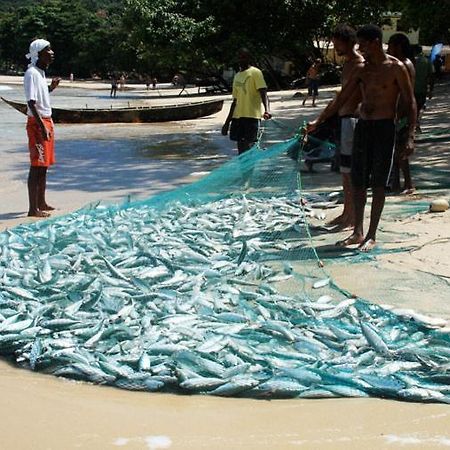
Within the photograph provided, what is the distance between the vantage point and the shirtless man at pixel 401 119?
8.16 meters

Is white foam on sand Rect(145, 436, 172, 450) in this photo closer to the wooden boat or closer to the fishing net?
the fishing net

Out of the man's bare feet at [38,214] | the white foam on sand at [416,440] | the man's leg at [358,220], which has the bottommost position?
the white foam on sand at [416,440]

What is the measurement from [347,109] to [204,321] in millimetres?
3200

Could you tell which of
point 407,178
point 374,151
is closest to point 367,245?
point 374,151

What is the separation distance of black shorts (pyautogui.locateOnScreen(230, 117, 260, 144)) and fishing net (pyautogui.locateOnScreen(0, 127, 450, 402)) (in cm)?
253

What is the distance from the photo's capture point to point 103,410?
13.0ft

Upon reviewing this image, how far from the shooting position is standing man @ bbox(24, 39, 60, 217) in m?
8.34

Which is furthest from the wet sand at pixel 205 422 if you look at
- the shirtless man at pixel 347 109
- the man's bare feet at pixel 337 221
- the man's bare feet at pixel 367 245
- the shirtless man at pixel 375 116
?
the man's bare feet at pixel 337 221

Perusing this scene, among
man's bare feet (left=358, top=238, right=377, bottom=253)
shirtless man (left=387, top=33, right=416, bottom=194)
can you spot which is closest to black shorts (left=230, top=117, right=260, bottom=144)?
shirtless man (left=387, top=33, right=416, bottom=194)

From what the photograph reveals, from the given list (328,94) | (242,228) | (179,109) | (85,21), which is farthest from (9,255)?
(85,21)

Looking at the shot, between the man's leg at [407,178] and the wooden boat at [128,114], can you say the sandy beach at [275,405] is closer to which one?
the man's leg at [407,178]

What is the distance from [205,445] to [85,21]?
275ft

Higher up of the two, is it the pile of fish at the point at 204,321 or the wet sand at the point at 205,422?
the pile of fish at the point at 204,321

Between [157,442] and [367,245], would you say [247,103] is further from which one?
[157,442]
